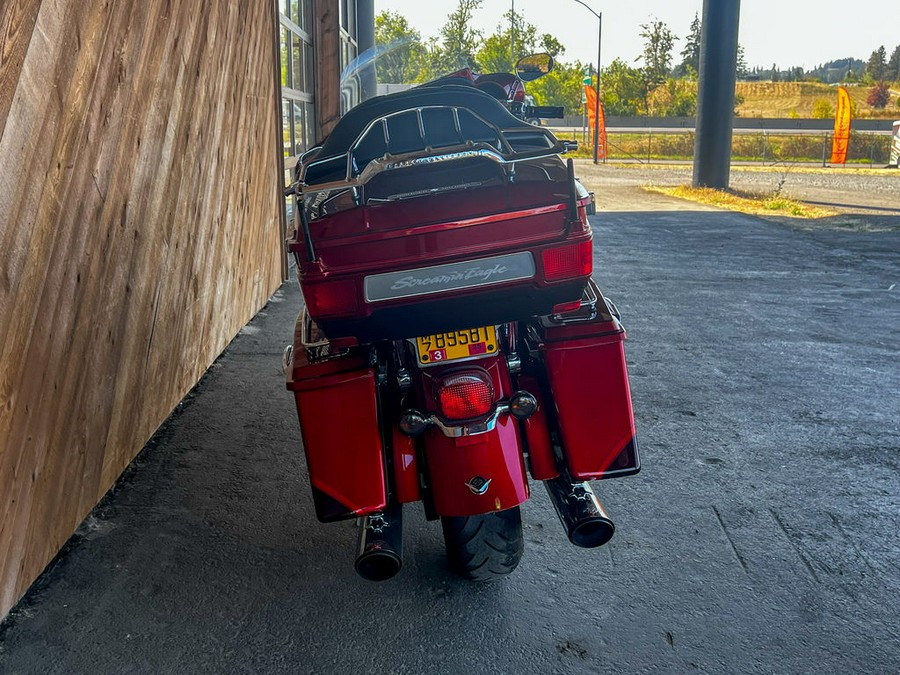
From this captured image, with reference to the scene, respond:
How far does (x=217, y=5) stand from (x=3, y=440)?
375cm

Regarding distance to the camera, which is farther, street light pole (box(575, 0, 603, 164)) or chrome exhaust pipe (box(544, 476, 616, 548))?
street light pole (box(575, 0, 603, 164))

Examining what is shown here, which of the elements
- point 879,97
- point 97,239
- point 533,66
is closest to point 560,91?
point 879,97

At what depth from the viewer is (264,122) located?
7449 mm

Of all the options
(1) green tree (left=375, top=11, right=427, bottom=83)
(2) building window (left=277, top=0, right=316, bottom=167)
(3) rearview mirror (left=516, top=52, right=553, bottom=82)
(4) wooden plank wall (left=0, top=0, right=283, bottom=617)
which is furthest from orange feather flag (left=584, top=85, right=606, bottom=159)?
(4) wooden plank wall (left=0, top=0, right=283, bottom=617)

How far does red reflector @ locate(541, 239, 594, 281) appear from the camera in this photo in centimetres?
264

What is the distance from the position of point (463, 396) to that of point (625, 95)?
62.6 m

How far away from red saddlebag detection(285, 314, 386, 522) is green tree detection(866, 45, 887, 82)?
115638 millimetres

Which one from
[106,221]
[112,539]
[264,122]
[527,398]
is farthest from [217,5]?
[527,398]

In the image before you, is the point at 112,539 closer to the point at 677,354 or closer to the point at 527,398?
the point at 527,398

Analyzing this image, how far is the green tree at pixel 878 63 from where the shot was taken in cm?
10681

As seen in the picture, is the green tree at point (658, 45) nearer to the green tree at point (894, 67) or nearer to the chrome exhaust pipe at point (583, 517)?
the green tree at point (894, 67)

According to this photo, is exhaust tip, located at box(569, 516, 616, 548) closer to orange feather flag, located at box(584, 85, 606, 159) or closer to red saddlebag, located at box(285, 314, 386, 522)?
red saddlebag, located at box(285, 314, 386, 522)

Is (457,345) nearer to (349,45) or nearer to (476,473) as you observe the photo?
(476,473)

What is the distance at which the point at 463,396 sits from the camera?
2.68 m
